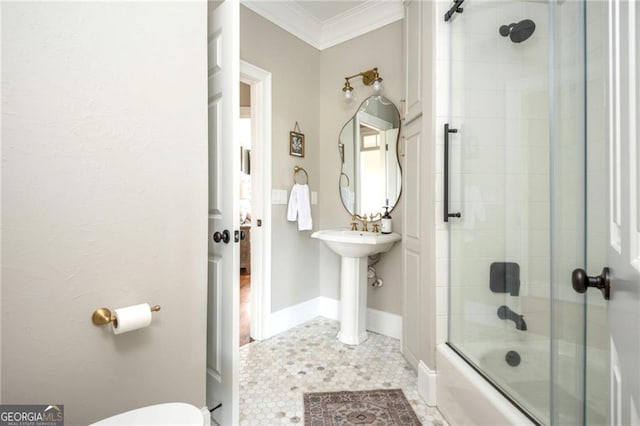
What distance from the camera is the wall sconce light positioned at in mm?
2625

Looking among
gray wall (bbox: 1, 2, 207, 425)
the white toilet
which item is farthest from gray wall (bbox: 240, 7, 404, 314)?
Result: the white toilet

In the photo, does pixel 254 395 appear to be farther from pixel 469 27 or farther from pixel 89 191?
pixel 469 27

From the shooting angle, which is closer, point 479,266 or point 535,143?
point 535,143

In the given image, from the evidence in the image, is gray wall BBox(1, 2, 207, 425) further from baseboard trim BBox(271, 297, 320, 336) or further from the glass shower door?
the glass shower door

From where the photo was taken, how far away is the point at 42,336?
966 millimetres

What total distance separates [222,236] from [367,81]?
1.97m

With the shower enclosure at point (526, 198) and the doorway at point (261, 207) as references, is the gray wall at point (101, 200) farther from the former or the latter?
the shower enclosure at point (526, 198)

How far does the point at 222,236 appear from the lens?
1543 mm

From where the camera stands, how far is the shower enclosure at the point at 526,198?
1023 millimetres

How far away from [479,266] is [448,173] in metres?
0.53

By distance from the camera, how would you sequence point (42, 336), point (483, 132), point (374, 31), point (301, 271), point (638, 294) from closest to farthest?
point (638, 294), point (42, 336), point (483, 132), point (374, 31), point (301, 271)

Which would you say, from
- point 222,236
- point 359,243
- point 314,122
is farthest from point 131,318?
point 314,122

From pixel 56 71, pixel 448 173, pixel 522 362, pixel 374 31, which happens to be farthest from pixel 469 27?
pixel 56 71

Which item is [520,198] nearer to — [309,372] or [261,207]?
[309,372]
